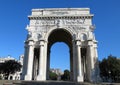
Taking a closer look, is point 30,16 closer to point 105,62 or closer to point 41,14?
point 41,14

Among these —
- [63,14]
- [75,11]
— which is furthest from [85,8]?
[63,14]

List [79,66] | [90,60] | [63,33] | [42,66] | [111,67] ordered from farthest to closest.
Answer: [111,67]
[63,33]
[90,60]
[42,66]
[79,66]

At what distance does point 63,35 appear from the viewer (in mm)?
52469

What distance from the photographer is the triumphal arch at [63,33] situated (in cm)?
4367

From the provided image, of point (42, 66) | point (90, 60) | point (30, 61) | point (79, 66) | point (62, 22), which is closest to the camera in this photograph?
point (79, 66)

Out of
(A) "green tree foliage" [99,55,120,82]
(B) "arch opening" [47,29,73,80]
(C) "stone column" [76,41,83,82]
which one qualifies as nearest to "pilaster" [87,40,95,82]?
(C) "stone column" [76,41,83,82]

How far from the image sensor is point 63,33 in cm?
5088

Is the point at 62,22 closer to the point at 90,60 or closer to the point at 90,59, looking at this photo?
the point at 90,59

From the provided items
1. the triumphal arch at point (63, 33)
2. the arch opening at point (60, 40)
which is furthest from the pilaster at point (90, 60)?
the arch opening at point (60, 40)

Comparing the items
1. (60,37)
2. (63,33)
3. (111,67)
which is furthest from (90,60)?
(111,67)

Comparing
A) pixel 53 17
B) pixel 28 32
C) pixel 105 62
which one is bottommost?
pixel 105 62

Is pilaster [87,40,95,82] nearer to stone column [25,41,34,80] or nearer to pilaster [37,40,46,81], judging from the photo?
pilaster [37,40,46,81]

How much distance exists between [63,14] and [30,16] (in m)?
8.91

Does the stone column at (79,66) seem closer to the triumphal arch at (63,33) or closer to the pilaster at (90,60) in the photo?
the triumphal arch at (63,33)
